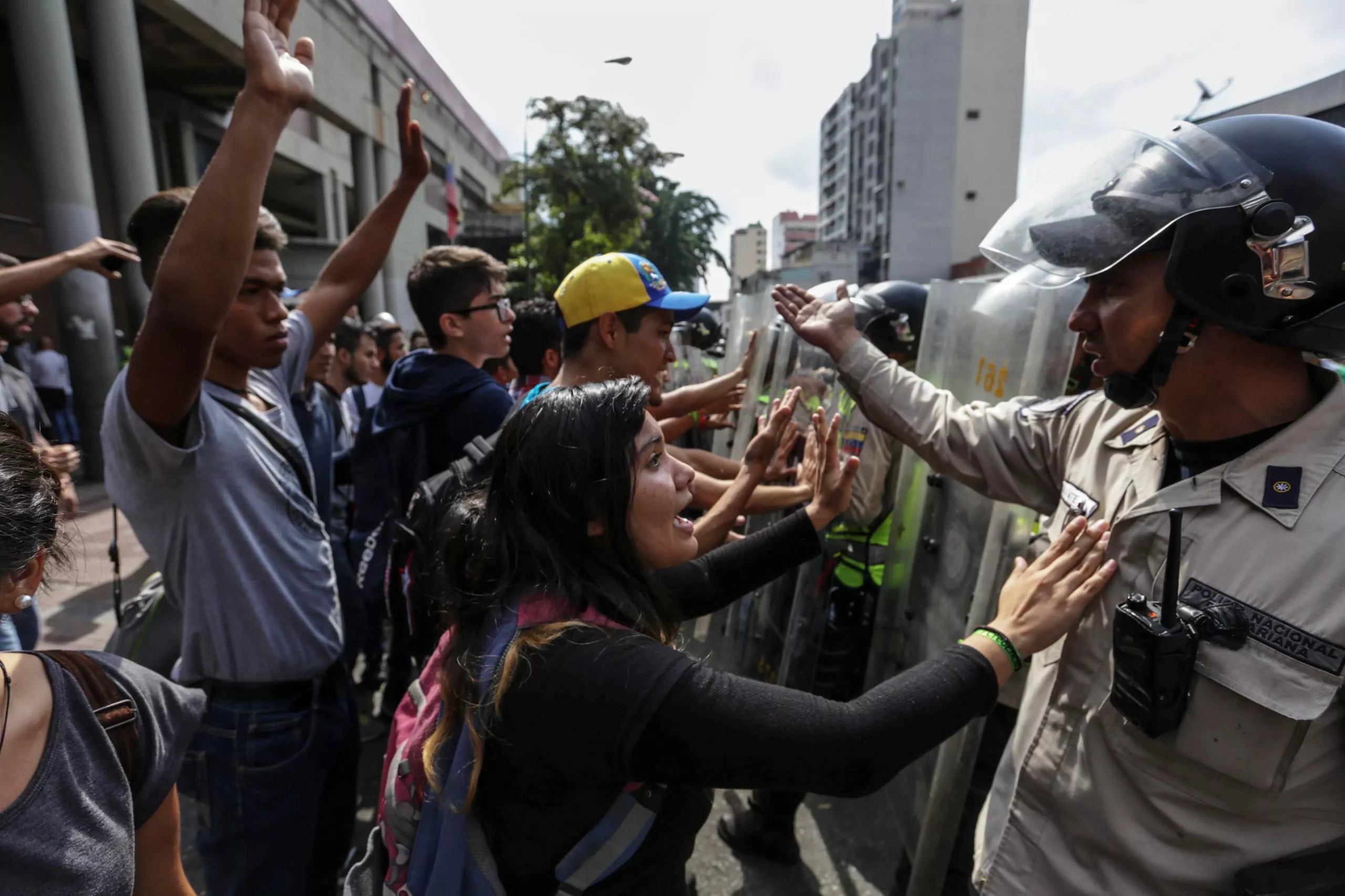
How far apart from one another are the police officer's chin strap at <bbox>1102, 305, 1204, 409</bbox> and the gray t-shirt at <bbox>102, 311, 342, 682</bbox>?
187cm

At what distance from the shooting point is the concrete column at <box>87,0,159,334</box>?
8.41 m

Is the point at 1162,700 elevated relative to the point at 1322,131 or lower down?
lower down

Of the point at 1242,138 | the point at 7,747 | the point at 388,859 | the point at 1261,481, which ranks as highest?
the point at 1242,138

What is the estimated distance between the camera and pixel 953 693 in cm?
114

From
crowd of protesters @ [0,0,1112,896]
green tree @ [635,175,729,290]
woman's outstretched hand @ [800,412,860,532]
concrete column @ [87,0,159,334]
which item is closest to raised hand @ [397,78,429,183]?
crowd of protesters @ [0,0,1112,896]

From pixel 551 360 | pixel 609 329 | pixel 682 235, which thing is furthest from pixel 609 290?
pixel 682 235

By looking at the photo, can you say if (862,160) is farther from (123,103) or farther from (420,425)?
(420,425)

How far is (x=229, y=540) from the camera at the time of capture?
162 cm

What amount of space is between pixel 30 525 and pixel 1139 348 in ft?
5.78

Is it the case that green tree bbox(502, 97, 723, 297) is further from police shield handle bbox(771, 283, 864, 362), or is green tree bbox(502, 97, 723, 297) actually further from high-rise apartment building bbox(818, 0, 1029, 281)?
high-rise apartment building bbox(818, 0, 1029, 281)

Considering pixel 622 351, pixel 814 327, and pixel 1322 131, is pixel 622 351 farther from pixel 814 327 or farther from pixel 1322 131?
pixel 1322 131

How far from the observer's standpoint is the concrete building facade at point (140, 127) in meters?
7.73

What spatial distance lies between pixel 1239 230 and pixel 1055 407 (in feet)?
1.89

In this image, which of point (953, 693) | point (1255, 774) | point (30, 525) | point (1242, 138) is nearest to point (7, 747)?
point (30, 525)
